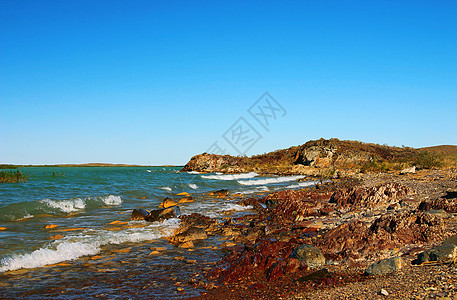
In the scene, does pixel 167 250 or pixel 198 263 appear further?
pixel 167 250

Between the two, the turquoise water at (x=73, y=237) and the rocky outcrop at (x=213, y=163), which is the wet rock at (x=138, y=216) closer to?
the turquoise water at (x=73, y=237)

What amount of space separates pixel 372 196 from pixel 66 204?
16.6 metres

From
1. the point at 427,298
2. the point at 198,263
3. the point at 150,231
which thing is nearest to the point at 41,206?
the point at 150,231

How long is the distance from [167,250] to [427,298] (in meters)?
6.87

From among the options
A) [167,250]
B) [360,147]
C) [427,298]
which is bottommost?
[167,250]

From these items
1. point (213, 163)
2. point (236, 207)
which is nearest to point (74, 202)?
point (236, 207)

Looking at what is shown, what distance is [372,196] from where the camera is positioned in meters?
13.4

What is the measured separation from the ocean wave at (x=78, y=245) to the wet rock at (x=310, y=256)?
18.7 feet

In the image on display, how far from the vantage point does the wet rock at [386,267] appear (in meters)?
5.76

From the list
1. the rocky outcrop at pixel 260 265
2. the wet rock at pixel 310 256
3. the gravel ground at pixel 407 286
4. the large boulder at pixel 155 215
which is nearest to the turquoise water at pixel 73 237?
the large boulder at pixel 155 215

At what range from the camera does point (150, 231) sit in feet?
38.1

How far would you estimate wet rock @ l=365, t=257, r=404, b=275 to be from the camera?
18.9 ft

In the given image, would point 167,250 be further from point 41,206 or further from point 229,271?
point 41,206

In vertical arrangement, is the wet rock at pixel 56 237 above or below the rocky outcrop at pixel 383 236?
below
